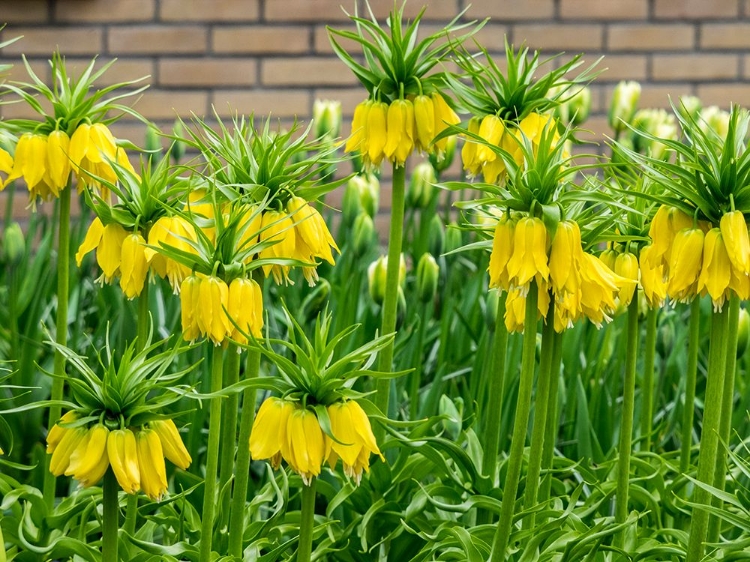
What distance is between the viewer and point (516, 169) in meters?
0.98

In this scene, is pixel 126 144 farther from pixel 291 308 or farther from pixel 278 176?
pixel 291 308

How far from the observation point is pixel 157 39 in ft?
11.4

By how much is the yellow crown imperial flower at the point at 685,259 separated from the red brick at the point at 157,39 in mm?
2761

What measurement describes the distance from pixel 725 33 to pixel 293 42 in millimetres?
1493

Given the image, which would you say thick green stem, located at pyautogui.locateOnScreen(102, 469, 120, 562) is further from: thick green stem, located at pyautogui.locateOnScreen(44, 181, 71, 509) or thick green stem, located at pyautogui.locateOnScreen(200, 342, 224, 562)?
thick green stem, located at pyautogui.locateOnScreen(44, 181, 71, 509)

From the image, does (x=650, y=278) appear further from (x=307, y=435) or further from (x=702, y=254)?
(x=307, y=435)

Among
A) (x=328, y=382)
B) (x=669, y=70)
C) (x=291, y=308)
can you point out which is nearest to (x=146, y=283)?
(x=328, y=382)

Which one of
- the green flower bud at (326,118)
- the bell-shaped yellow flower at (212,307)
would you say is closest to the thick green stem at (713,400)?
the bell-shaped yellow flower at (212,307)

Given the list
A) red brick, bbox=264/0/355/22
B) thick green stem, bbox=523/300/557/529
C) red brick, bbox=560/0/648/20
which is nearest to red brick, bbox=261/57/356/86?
red brick, bbox=264/0/355/22

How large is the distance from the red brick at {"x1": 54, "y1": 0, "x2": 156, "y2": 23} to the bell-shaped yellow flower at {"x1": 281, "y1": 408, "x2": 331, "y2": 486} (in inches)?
112

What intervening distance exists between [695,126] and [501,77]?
0.33 meters

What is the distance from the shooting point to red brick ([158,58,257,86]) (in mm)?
3484

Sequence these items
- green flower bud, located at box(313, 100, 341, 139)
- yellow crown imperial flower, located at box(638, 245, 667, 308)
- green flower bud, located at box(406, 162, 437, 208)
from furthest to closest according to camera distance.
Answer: green flower bud, located at box(313, 100, 341, 139) < green flower bud, located at box(406, 162, 437, 208) < yellow crown imperial flower, located at box(638, 245, 667, 308)

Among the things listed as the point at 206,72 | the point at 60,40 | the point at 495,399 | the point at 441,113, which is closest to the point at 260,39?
the point at 206,72
